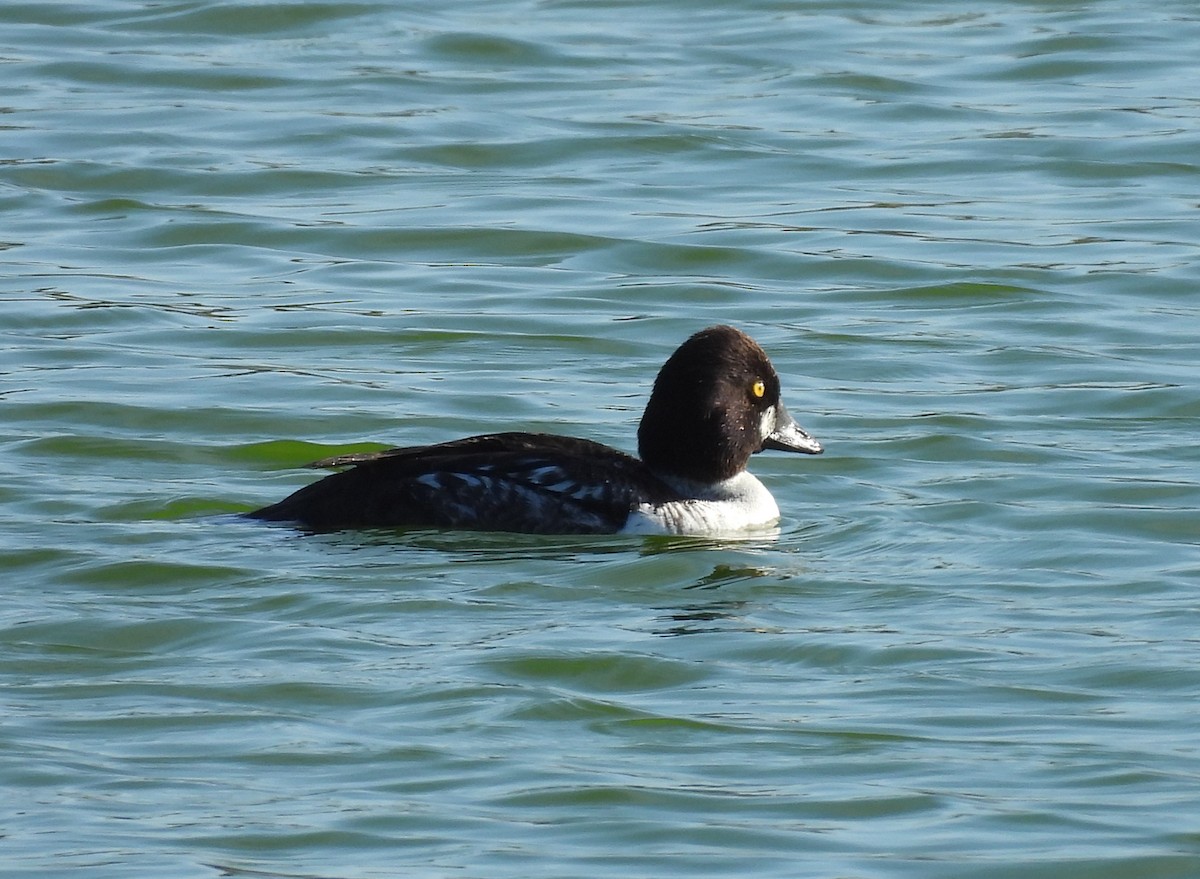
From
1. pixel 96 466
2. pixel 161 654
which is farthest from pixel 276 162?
pixel 161 654

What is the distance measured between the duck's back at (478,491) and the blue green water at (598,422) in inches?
5.5

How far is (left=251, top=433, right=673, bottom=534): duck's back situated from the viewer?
10516 mm

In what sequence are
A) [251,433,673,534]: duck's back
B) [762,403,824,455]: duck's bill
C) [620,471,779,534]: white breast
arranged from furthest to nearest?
[762,403,824,455]: duck's bill → [620,471,779,534]: white breast → [251,433,673,534]: duck's back

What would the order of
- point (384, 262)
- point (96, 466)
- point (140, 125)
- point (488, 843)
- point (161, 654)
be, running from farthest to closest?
point (140, 125), point (384, 262), point (96, 466), point (161, 654), point (488, 843)

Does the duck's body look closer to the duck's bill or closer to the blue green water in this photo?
the duck's bill

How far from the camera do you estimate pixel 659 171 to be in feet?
60.7

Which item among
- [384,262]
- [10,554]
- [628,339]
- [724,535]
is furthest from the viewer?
[384,262]

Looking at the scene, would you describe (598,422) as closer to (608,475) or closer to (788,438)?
(788,438)

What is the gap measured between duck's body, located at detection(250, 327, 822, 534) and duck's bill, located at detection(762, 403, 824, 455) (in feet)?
0.04

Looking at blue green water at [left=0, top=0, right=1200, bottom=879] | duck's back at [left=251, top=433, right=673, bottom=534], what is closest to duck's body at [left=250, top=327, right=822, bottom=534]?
duck's back at [left=251, top=433, right=673, bottom=534]

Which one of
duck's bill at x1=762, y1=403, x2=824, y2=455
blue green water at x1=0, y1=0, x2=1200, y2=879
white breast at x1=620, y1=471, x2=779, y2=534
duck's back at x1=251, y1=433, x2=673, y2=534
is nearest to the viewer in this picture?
blue green water at x1=0, y1=0, x2=1200, y2=879

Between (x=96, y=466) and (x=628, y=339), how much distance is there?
3.65m

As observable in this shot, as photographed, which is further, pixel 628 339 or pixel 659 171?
pixel 659 171

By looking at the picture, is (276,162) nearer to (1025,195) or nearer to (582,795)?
(1025,195)
